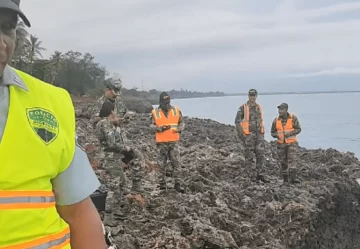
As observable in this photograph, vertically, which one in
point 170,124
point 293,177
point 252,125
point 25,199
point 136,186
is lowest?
point 293,177

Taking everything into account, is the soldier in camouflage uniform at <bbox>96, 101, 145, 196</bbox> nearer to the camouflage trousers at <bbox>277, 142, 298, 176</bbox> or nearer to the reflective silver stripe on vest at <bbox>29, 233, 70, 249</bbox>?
the camouflage trousers at <bbox>277, 142, 298, 176</bbox>

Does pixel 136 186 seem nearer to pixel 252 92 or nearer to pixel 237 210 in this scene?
pixel 237 210

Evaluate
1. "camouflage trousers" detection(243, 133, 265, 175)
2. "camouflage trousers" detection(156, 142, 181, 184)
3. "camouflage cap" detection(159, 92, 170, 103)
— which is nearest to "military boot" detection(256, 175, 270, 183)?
"camouflage trousers" detection(243, 133, 265, 175)

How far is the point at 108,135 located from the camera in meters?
8.05

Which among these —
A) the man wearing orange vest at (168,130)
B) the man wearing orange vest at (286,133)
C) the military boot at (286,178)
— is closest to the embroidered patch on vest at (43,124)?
the man wearing orange vest at (168,130)

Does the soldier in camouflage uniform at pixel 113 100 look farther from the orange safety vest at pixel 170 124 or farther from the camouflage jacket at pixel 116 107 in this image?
the orange safety vest at pixel 170 124

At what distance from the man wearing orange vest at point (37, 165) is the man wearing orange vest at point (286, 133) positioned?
11.1 m

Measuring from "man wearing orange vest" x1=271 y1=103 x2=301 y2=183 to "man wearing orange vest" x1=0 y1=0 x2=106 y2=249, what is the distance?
11150mm

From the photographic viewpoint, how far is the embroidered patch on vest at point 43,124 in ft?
4.57

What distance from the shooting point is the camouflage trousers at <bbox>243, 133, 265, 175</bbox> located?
1247 centimetres

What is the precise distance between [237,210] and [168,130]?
2.06 metres

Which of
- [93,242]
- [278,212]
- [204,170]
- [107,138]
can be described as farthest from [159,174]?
[93,242]

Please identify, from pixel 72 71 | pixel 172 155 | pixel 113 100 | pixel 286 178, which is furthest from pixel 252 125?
pixel 72 71

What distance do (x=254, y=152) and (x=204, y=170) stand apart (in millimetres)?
1418
